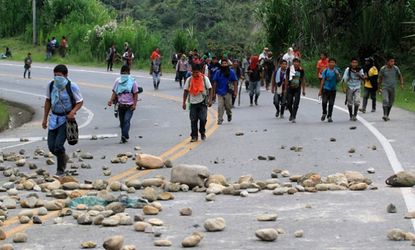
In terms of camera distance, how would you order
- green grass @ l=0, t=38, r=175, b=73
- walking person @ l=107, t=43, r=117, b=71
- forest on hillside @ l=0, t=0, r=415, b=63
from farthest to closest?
green grass @ l=0, t=38, r=175, b=73 < walking person @ l=107, t=43, r=117, b=71 < forest on hillside @ l=0, t=0, r=415, b=63

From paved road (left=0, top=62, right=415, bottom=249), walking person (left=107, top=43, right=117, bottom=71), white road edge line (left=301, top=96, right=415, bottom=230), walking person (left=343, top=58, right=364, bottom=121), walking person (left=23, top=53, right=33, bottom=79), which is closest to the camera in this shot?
paved road (left=0, top=62, right=415, bottom=249)

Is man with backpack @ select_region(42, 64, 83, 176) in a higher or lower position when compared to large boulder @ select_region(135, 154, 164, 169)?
higher

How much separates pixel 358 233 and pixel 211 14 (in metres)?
62.1

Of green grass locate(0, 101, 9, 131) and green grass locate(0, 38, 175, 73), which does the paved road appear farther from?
green grass locate(0, 38, 175, 73)

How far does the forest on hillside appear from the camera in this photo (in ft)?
138

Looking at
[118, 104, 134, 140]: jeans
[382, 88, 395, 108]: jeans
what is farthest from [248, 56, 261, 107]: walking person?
[118, 104, 134, 140]: jeans

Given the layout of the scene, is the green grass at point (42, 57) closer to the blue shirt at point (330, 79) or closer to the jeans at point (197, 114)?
the blue shirt at point (330, 79)

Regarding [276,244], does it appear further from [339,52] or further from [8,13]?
[8,13]

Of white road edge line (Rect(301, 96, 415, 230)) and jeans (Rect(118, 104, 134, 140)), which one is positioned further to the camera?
jeans (Rect(118, 104, 134, 140))

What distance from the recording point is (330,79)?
24.0m

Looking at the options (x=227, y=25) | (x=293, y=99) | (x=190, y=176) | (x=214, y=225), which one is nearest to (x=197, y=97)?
(x=293, y=99)

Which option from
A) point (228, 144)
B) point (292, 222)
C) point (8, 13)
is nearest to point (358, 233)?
point (292, 222)

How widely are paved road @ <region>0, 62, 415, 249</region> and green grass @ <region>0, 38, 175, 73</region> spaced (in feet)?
68.8

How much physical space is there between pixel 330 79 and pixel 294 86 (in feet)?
3.12
